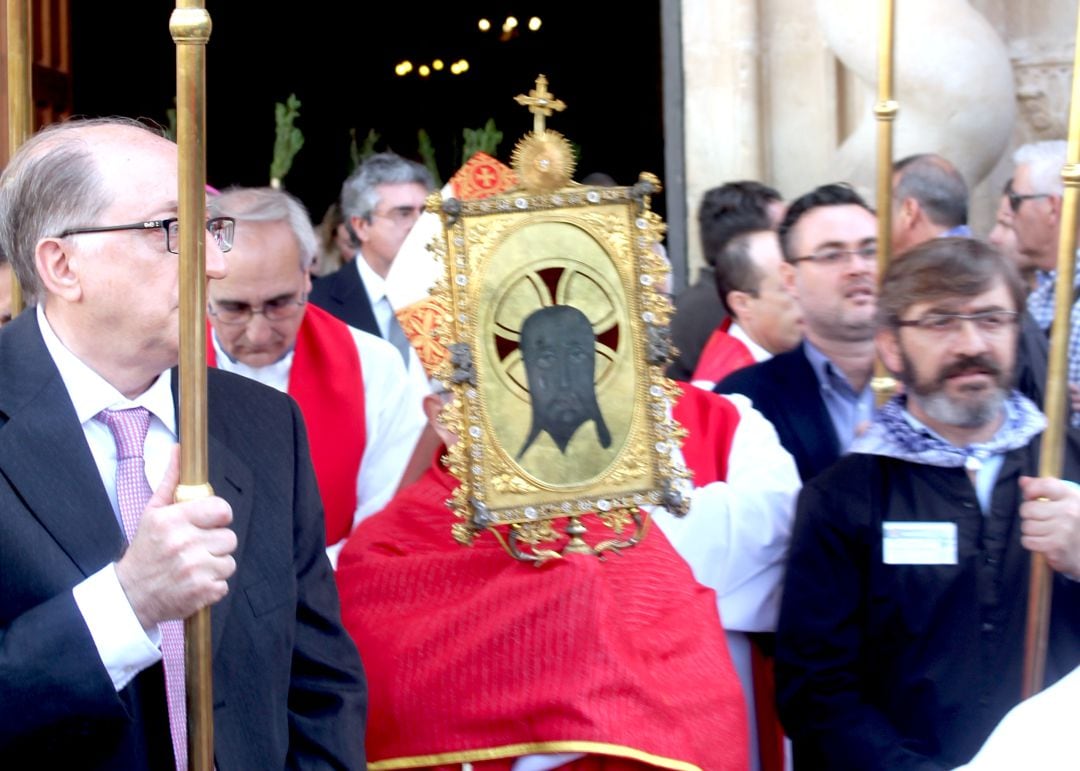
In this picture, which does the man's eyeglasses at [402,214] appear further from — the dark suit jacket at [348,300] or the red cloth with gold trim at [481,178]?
the red cloth with gold trim at [481,178]

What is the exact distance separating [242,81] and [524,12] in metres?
2.31

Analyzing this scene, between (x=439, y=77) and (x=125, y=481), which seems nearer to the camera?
(x=125, y=481)

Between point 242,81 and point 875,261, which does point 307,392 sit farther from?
point 242,81

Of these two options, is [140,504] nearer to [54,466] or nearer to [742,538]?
[54,466]

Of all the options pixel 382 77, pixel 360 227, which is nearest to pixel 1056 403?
pixel 360 227

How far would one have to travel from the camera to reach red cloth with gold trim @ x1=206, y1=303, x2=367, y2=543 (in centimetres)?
388

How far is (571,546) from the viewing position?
9.37 feet

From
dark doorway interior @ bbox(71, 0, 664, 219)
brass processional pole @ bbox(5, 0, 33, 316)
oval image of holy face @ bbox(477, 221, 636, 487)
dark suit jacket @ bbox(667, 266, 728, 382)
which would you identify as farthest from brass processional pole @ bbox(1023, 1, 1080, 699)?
dark doorway interior @ bbox(71, 0, 664, 219)

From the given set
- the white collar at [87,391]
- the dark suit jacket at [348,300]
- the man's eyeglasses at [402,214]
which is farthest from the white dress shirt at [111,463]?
the man's eyeglasses at [402,214]

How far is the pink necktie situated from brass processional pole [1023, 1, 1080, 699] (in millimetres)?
1387

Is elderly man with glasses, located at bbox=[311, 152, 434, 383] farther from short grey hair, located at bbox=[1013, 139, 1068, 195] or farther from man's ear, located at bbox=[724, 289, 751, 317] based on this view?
short grey hair, located at bbox=[1013, 139, 1068, 195]

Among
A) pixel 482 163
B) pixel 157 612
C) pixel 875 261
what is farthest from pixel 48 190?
pixel 875 261

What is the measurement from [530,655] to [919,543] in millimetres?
708

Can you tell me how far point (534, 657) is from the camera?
285 centimetres
